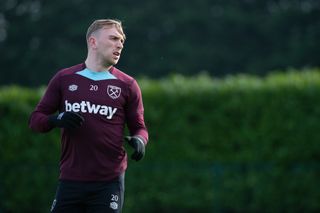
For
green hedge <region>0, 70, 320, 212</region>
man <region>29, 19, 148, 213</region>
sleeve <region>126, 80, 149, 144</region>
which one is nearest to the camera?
man <region>29, 19, 148, 213</region>

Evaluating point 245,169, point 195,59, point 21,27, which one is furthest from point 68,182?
point 21,27

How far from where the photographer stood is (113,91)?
18.8ft

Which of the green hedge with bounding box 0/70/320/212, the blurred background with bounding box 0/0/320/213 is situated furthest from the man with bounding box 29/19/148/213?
the green hedge with bounding box 0/70/320/212

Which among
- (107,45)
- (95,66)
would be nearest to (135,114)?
(95,66)

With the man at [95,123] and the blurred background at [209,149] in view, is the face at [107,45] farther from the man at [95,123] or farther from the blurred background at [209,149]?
the blurred background at [209,149]

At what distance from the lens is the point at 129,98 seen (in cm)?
580

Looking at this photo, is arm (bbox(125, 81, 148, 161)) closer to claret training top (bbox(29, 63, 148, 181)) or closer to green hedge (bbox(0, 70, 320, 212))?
claret training top (bbox(29, 63, 148, 181))

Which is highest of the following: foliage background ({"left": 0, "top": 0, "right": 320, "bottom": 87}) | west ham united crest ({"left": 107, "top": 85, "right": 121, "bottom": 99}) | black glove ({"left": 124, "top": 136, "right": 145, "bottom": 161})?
foliage background ({"left": 0, "top": 0, "right": 320, "bottom": 87})

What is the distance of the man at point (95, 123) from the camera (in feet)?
18.4

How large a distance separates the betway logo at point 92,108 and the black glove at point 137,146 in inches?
10.9

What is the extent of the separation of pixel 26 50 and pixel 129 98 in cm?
2626

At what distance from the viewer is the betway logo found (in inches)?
222

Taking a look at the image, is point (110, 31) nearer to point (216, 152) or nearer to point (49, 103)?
point (49, 103)

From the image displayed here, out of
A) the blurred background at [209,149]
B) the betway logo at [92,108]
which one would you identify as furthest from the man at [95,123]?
the blurred background at [209,149]
